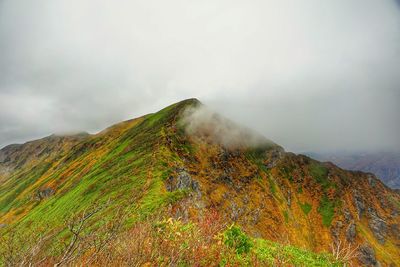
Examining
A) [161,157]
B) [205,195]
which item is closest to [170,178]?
[161,157]

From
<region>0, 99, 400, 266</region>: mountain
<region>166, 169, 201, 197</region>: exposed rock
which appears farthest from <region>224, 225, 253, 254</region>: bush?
<region>166, 169, 201, 197</region>: exposed rock

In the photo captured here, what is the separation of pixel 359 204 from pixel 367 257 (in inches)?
1736

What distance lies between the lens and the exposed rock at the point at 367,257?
14125 cm

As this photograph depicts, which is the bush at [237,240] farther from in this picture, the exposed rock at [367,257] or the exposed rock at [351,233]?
the exposed rock at [351,233]

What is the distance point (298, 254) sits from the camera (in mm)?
17906

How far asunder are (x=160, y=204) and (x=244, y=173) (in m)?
104

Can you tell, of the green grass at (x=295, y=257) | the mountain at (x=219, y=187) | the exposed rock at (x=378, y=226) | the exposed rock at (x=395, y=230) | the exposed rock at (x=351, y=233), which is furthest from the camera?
the exposed rock at (x=395, y=230)

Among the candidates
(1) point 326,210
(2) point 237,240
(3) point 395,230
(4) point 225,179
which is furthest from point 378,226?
(2) point 237,240

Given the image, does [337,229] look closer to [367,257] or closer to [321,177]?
[367,257]

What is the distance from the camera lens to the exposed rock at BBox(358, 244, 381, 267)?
141 meters

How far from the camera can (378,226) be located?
567 feet

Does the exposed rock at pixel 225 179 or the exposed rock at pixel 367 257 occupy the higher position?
the exposed rock at pixel 225 179

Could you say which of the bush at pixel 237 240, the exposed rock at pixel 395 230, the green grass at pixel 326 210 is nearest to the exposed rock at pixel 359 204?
the green grass at pixel 326 210

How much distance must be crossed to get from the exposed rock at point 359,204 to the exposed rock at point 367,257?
28.2 meters
